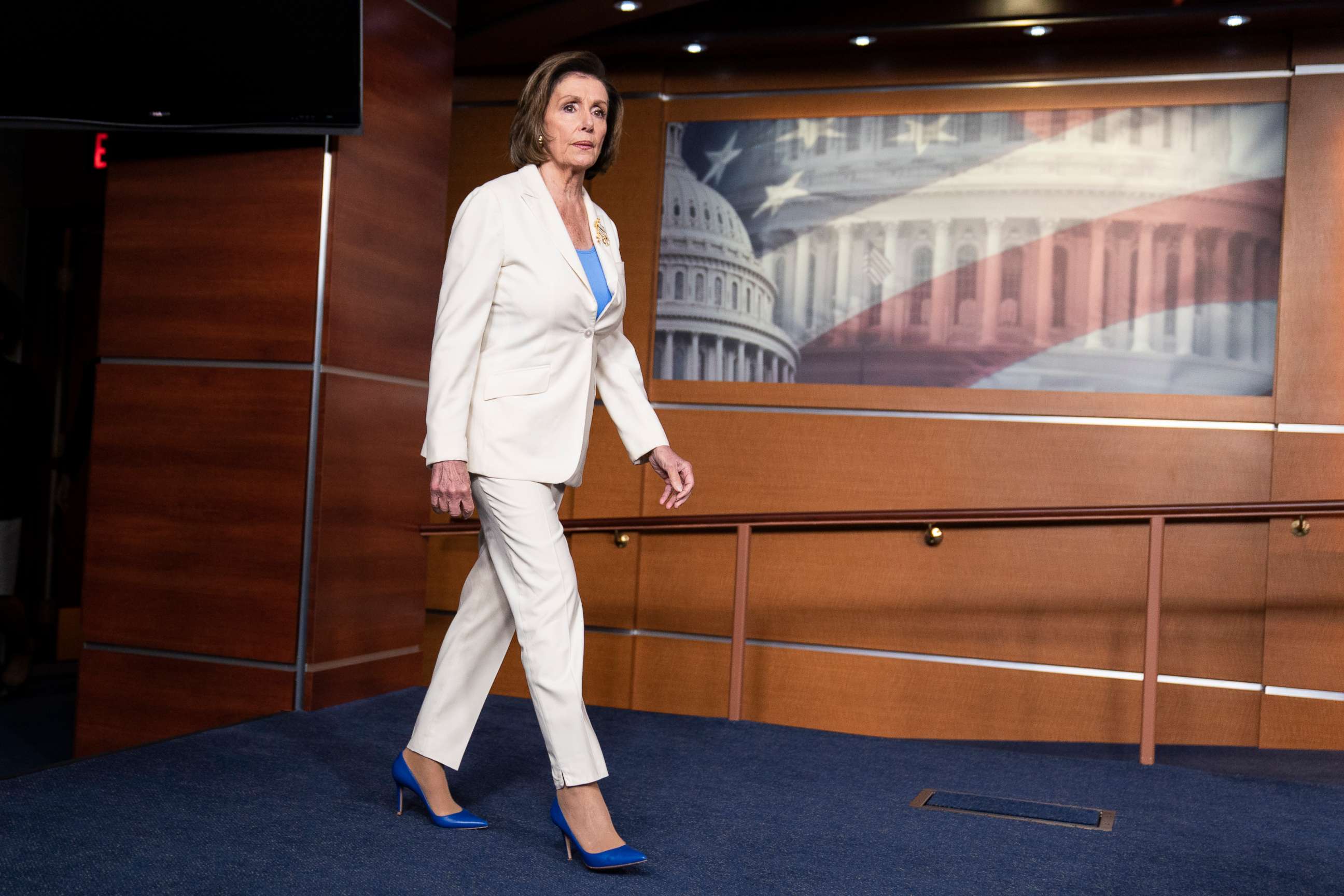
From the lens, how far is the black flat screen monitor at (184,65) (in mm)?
3637

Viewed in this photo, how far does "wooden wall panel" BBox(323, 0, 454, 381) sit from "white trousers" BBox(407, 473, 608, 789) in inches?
59.1

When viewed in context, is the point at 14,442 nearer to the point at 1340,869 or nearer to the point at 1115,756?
the point at 1115,756

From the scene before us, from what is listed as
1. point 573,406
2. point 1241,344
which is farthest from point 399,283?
point 1241,344

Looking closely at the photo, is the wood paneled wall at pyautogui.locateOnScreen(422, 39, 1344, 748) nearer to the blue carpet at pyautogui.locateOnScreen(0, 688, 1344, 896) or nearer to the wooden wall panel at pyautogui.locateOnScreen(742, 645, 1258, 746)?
the wooden wall panel at pyautogui.locateOnScreen(742, 645, 1258, 746)

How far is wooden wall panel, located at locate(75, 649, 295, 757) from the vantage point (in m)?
3.73

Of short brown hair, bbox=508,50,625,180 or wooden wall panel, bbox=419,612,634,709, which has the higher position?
short brown hair, bbox=508,50,625,180

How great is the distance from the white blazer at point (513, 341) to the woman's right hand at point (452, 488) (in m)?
0.03

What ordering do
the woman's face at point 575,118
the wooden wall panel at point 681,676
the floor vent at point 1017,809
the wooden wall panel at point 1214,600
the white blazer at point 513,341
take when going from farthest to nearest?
→ the wooden wall panel at point 681,676 → the wooden wall panel at point 1214,600 → the floor vent at point 1017,809 → the woman's face at point 575,118 → the white blazer at point 513,341

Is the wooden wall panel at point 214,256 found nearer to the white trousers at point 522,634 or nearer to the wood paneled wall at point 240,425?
the wood paneled wall at point 240,425

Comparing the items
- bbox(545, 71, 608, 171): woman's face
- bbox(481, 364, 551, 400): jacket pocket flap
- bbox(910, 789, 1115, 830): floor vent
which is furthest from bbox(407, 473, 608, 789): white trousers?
bbox(910, 789, 1115, 830): floor vent

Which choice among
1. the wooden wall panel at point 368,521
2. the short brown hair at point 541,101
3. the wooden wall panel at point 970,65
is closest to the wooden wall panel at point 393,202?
the wooden wall panel at point 368,521

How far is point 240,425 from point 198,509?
31cm

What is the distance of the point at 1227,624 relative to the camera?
441 cm

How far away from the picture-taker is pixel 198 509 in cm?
380
